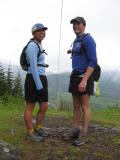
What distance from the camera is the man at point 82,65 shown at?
26.6 feet

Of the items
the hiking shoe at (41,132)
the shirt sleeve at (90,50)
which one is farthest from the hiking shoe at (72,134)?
the shirt sleeve at (90,50)

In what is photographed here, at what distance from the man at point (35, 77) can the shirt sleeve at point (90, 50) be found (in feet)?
2.34

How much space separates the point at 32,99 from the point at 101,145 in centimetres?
140

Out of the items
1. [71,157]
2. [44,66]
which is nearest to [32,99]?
[44,66]

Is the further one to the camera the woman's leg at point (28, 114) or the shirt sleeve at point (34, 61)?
the woman's leg at point (28, 114)

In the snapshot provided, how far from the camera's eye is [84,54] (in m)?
8.22

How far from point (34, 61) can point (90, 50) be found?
0.89 m

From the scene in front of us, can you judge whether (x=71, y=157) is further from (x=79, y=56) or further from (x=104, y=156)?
(x=79, y=56)

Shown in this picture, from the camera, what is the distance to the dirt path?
25.6ft

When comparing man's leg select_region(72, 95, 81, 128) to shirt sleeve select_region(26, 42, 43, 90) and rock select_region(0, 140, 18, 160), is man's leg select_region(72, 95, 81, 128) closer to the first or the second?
shirt sleeve select_region(26, 42, 43, 90)

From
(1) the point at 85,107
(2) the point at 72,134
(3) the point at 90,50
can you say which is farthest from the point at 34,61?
(2) the point at 72,134

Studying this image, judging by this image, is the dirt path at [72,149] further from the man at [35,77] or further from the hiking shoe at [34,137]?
the man at [35,77]

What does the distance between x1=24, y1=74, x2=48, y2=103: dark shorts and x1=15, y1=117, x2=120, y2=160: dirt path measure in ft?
2.29

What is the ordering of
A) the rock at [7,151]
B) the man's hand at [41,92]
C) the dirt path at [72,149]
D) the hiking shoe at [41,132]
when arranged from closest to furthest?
1. the rock at [7,151]
2. the dirt path at [72,149]
3. the man's hand at [41,92]
4. the hiking shoe at [41,132]
